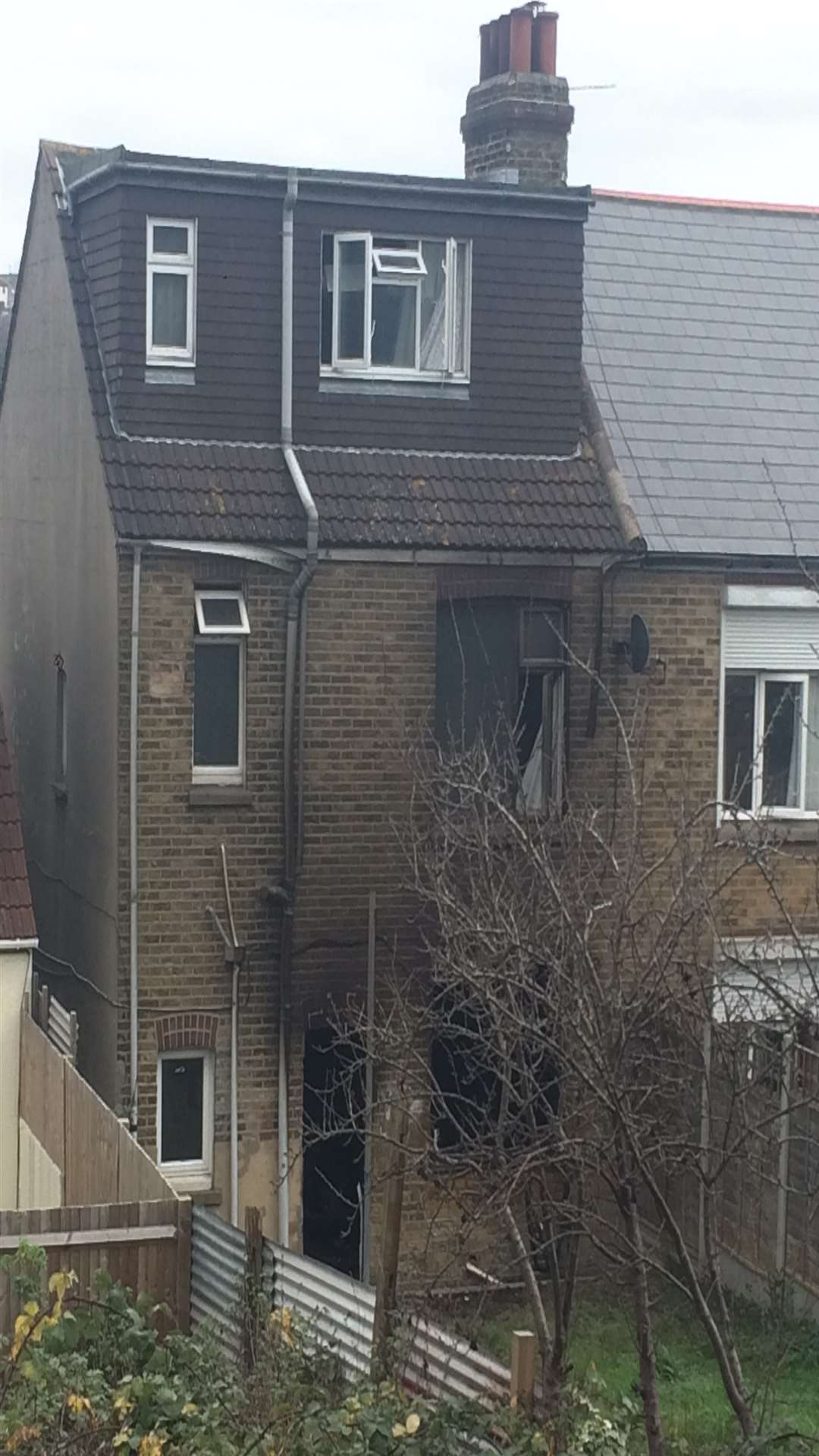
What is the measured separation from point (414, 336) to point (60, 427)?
11.0 ft

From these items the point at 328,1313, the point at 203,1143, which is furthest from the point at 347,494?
the point at 328,1313

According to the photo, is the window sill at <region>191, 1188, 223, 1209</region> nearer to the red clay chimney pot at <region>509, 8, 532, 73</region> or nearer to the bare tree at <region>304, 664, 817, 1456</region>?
the bare tree at <region>304, 664, 817, 1456</region>

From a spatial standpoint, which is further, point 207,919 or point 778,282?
point 778,282

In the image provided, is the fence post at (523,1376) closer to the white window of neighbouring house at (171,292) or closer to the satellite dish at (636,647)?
the satellite dish at (636,647)

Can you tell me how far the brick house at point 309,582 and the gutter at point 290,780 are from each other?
1.2 inches

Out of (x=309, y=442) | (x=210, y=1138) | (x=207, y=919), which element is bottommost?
(x=210, y=1138)

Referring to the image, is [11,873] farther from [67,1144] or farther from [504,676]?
[504,676]

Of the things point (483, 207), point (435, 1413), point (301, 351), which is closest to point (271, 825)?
point (301, 351)

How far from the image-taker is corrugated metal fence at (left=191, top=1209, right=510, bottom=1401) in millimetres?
8609

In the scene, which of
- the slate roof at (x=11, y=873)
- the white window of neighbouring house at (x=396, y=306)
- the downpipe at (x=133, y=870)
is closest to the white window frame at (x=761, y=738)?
the white window of neighbouring house at (x=396, y=306)

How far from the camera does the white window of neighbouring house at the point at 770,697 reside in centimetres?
1736

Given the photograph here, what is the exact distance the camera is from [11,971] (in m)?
14.6

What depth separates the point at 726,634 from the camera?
17.3m

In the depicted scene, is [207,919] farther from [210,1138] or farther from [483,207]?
[483,207]
